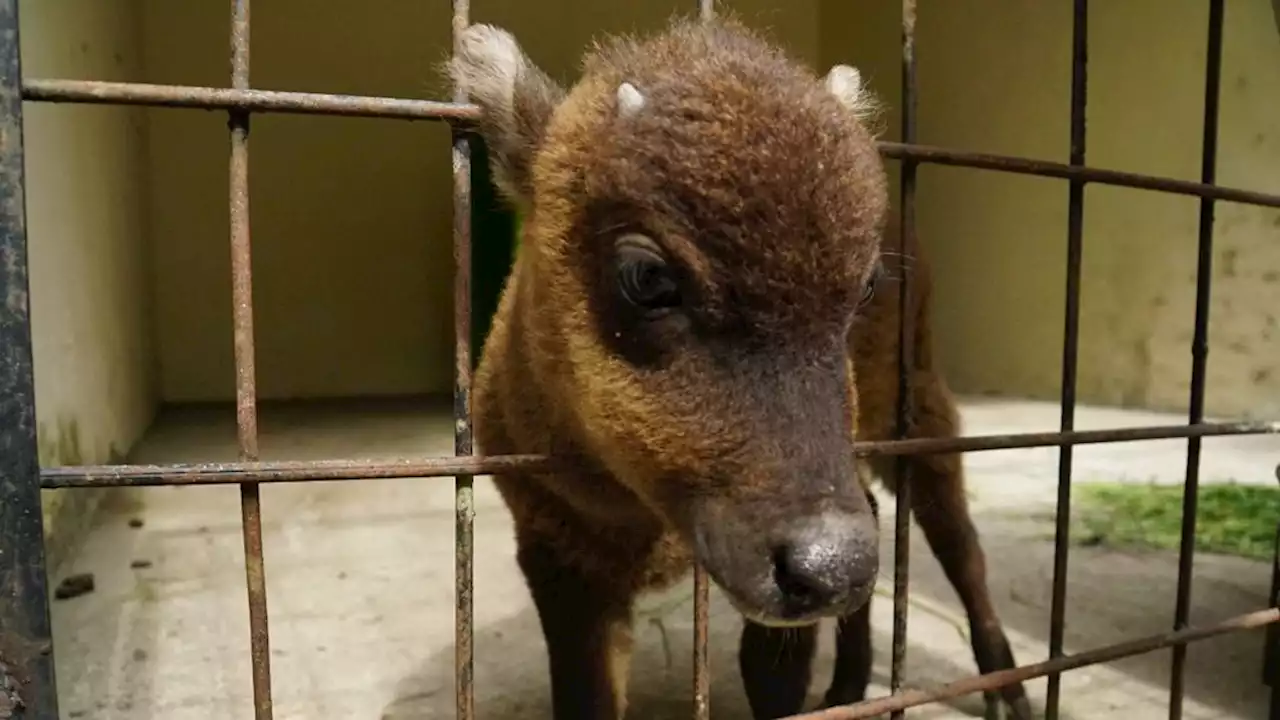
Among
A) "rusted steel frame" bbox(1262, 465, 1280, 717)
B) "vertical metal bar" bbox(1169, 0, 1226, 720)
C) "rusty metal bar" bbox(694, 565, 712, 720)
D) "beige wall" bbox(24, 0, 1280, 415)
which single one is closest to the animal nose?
"rusty metal bar" bbox(694, 565, 712, 720)

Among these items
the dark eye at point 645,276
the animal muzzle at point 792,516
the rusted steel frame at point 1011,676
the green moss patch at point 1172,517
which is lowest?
the green moss patch at point 1172,517

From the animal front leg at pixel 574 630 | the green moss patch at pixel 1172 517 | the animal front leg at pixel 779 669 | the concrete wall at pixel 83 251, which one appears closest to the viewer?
the animal front leg at pixel 574 630

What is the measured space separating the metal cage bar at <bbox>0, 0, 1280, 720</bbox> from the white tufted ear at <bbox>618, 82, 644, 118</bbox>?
18cm

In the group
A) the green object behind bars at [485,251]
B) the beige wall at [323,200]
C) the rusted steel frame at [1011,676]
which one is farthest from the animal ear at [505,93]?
the beige wall at [323,200]

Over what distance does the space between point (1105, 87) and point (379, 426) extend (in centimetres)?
354

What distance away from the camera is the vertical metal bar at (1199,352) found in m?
1.42

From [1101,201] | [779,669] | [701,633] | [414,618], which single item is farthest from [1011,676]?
[1101,201]

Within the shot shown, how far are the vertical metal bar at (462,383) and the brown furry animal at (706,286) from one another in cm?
4

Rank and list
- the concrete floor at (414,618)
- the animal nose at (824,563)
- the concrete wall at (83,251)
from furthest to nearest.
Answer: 1. the concrete wall at (83,251)
2. the concrete floor at (414,618)
3. the animal nose at (824,563)

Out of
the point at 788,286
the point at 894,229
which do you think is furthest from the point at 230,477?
the point at 894,229

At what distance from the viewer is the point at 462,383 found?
40.4 inches

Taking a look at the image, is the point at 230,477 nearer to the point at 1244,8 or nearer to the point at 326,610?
the point at 326,610

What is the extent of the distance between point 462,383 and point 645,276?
0.26 m

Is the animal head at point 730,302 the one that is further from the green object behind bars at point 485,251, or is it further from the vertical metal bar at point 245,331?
the green object behind bars at point 485,251
